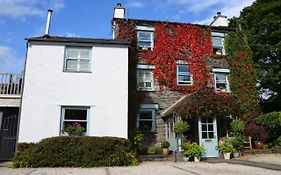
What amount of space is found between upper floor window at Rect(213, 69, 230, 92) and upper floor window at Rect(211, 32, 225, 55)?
1.78 meters

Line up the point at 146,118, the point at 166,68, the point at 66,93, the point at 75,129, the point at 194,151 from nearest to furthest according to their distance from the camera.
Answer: the point at 75,129 → the point at 194,151 → the point at 66,93 → the point at 146,118 → the point at 166,68

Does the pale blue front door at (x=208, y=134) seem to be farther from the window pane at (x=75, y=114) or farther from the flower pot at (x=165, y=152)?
the window pane at (x=75, y=114)

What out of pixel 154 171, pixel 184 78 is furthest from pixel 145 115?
pixel 154 171

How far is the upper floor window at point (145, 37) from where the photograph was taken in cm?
2066

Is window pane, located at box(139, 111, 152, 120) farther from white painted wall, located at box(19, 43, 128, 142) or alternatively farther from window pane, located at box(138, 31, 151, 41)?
window pane, located at box(138, 31, 151, 41)

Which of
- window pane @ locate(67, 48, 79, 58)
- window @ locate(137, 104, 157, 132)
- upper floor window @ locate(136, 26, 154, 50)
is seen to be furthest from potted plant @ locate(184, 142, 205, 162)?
upper floor window @ locate(136, 26, 154, 50)

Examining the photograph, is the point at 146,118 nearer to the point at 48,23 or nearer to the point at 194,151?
the point at 194,151

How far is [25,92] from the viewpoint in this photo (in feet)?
47.0

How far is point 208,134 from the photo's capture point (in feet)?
53.1

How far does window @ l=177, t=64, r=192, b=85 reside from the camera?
2045 cm

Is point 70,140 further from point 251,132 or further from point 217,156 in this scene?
point 251,132

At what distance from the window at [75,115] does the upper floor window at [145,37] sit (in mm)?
7743

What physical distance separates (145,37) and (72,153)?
37.7ft

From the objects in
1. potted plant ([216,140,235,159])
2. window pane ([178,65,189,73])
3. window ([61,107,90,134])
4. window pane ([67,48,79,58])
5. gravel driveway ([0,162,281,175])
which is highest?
window pane ([178,65,189,73])
